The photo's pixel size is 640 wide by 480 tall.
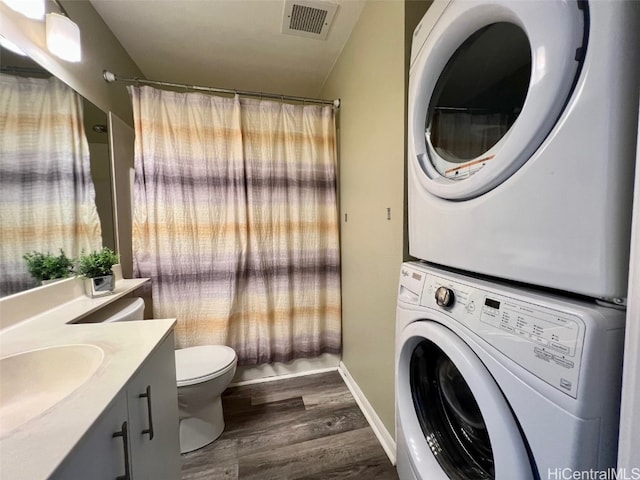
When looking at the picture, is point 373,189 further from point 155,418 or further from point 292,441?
point 292,441

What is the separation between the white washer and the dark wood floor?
0.54 m

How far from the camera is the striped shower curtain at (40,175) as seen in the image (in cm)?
90

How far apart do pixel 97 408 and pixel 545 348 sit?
84 centimetres

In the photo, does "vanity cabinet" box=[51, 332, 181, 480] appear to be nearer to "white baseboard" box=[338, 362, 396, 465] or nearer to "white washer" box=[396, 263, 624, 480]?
"white washer" box=[396, 263, 624, 480]

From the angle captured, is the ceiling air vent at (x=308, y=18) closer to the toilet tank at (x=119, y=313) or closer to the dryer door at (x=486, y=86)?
the dryer door at (x=486, y=86)

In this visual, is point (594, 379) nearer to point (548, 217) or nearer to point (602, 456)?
point (602, 456)

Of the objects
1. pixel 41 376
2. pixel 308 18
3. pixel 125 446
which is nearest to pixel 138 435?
pixel 125 446

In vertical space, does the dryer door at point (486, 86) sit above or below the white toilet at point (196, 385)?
above

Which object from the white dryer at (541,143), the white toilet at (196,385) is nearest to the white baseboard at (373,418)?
the white toilet at (196,385)

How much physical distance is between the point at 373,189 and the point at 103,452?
1.35 m

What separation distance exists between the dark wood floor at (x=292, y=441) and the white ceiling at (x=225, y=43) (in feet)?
7.66

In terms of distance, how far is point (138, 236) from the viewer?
1.58 m

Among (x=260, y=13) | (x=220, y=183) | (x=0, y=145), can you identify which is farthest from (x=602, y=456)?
(x=260, y=13)

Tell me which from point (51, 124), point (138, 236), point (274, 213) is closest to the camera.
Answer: point (51, 124)
